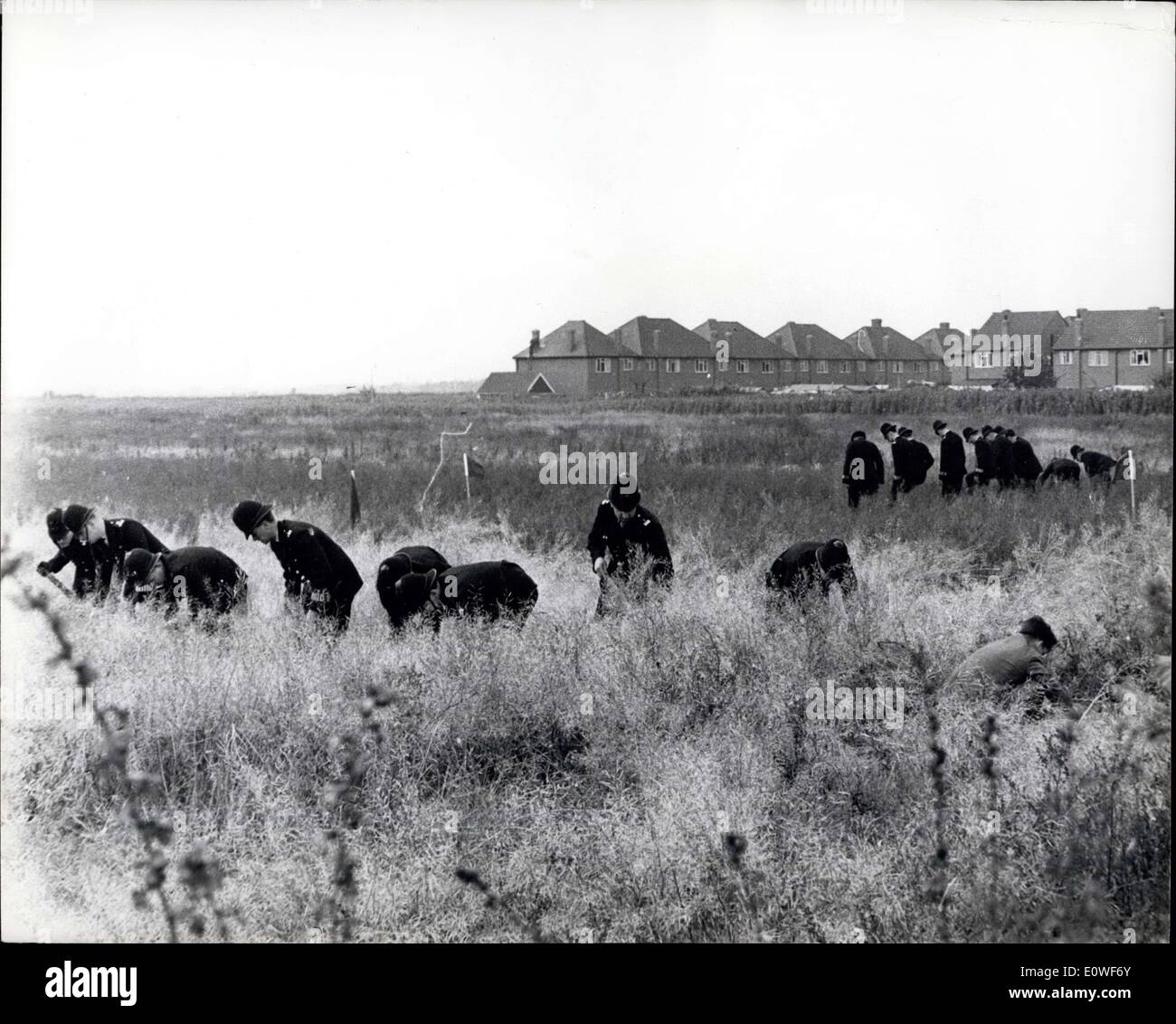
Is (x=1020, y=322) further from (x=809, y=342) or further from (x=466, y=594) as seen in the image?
(x=466, y=594)

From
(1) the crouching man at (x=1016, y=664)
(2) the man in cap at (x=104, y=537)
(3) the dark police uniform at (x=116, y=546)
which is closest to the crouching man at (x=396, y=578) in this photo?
(3) the dark police uniform at (x=116, y=546)

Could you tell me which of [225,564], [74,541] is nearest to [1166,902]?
[225,564]

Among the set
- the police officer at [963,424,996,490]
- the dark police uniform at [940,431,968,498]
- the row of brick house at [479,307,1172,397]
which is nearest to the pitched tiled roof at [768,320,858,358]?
the row of brick house at [479,307,1172,397]

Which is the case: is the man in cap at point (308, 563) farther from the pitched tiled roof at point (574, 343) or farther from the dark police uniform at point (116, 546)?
the pitched tiled roof at point (574, 343)

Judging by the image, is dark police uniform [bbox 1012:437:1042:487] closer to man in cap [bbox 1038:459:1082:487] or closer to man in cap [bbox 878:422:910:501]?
man in cap [bbox 1038:459:1082:487]

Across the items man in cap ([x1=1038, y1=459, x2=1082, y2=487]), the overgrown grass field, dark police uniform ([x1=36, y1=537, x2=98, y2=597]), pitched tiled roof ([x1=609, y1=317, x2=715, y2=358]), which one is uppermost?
pitched tiled roof ([x1=609, y1=317, x2=715, y2=358])

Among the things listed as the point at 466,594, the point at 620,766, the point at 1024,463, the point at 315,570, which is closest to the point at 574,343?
the point at 466,594
